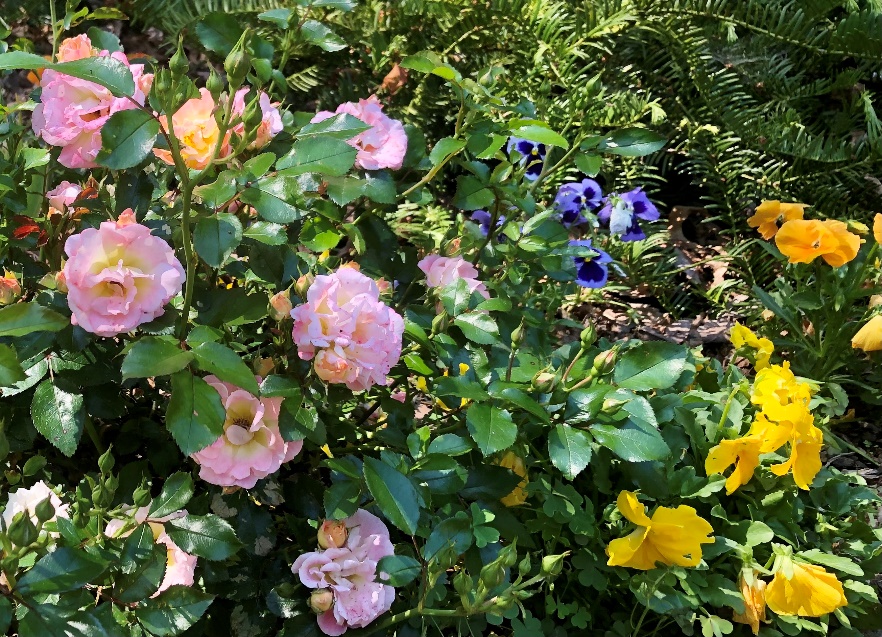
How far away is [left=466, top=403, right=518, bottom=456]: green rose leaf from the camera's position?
0.92 m

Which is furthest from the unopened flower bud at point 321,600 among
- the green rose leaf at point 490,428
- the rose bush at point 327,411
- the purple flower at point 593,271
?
the purple flower at point 593,271

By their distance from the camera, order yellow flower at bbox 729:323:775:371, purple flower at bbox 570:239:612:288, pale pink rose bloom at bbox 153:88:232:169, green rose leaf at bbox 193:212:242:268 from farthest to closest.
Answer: purple flower at bbox 570:239:612:288
yellow flower at bbox 729:323:775:371
pale pink rose bloom at bbox 153:88:232:169
green rose leaf at bbox 193:212:242:268

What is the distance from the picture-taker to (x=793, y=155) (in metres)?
2.13

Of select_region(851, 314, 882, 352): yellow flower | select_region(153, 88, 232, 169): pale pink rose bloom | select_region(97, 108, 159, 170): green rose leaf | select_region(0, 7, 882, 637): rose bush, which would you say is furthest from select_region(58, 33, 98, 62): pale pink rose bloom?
select_region(851, 314, 882, 352): yellow flower

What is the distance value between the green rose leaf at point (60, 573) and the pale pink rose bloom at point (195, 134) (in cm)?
45

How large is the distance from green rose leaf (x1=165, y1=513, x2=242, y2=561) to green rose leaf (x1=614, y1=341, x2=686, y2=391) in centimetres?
→ 54

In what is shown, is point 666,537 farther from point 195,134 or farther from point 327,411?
point 195,134

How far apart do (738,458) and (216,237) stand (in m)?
0.89

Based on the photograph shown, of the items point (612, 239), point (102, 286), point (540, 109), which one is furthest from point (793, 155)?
point (102, 286)

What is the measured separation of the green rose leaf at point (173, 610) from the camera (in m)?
0.80

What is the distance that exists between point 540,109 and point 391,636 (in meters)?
1.34

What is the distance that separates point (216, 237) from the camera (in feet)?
2.72

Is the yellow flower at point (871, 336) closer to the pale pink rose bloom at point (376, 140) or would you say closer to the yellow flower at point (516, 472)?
the yellow flower at point (516, 472)

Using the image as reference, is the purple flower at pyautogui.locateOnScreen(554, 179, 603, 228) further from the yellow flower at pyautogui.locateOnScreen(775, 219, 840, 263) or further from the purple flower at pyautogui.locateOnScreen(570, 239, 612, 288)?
the yellow flower at pyautogui.locateOnScreen(775, 219, 840, 263)
